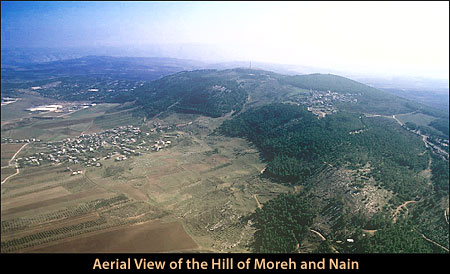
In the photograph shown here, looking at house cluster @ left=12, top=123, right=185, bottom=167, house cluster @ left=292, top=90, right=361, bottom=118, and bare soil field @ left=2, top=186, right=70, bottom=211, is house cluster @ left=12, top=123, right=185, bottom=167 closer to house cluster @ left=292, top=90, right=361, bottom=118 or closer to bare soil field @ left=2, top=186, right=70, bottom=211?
bare soil field @ left=2, top=186, right=70, bottom=211

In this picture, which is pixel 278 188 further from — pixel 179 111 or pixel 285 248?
pixel 179 111

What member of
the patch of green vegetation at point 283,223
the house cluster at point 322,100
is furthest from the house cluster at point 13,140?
the house cluster at point 322,100

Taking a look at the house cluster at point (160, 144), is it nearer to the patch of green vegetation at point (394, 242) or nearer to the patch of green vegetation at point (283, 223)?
the patch of green vegetation at point (283, 223)

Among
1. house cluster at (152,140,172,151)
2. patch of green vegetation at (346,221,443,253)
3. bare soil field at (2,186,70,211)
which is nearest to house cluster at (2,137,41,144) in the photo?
bare soil field at (2,186,70,211)

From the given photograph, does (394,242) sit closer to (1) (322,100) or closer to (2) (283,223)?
(2) (283,223)

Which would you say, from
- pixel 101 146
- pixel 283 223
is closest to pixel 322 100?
pixel 283 223

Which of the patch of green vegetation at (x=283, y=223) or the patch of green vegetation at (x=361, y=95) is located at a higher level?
the patch of green vegetation at (x=361, y=95)
